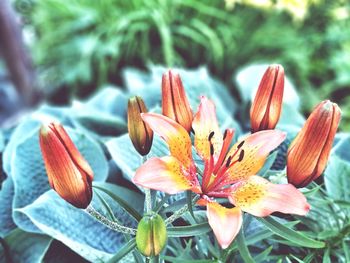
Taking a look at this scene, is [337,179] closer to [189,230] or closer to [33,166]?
[189,230]

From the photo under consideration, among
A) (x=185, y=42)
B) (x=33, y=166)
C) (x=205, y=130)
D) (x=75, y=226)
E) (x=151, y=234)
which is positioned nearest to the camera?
(x=151, y=234)

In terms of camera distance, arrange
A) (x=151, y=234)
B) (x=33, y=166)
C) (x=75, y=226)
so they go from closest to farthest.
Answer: (x=151, y=234) < (x=75, y=226) < (x=33, y=166)

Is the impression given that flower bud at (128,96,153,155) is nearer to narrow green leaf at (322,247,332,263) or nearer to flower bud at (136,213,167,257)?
flower bud at (136,213,167,257)

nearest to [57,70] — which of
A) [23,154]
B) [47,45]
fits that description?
[47,45]

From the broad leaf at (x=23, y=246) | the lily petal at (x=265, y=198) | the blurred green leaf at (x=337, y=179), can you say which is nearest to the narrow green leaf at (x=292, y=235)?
the lily petal at (x=265, y=198)

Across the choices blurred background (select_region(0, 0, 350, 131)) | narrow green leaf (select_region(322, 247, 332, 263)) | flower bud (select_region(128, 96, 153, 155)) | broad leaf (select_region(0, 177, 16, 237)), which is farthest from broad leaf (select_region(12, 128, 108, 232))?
blurred background (select_region(0, 0, 350, 131))

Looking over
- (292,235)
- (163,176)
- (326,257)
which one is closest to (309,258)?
(326,257)
